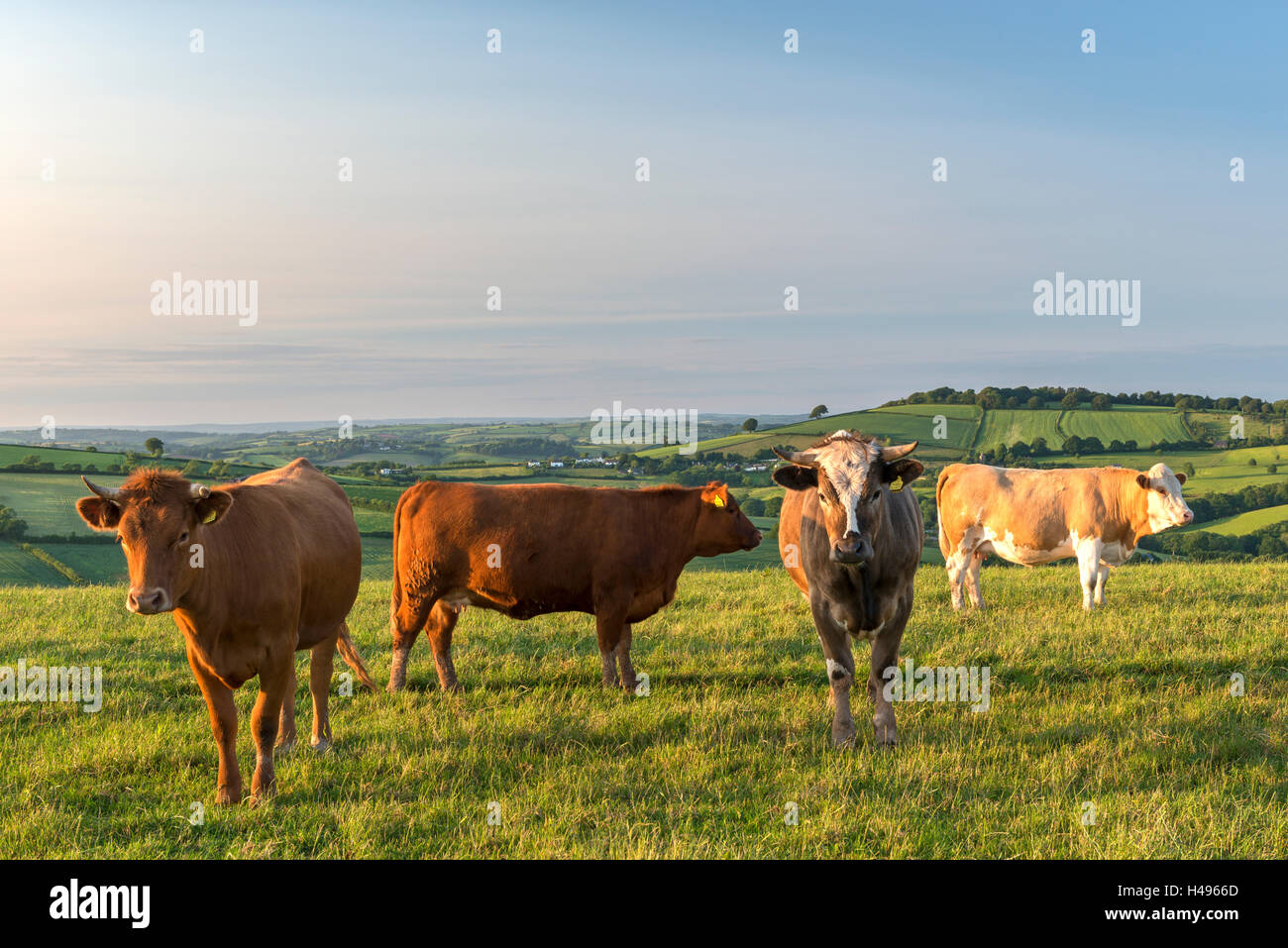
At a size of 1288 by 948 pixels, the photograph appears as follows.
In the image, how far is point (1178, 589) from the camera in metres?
14.9

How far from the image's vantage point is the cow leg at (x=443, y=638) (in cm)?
960

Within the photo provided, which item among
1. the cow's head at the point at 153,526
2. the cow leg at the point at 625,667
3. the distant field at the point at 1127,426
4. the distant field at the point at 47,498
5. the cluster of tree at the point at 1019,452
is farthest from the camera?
the distant field at the point at 1127,426

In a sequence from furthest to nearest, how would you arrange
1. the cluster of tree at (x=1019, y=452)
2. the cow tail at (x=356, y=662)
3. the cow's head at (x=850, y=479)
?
the cluster of tree at (x=1019, y=452) < the cow tail at (x=356, y=662) < the cow's head at (x=850, y=479)

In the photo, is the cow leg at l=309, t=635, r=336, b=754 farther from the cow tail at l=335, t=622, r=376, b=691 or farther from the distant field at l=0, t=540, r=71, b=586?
the distant field at l=0, t=540, r=71, b=586

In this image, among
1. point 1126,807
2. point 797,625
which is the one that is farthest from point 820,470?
point 797,625

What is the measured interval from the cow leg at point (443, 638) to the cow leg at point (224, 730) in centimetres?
314

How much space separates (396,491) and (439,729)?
35.4m

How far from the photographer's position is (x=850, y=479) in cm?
696

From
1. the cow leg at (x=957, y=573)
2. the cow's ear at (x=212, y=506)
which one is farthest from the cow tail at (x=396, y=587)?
the cow leg at (x=957, y=573)

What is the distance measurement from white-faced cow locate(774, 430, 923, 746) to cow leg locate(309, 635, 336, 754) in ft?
13.4

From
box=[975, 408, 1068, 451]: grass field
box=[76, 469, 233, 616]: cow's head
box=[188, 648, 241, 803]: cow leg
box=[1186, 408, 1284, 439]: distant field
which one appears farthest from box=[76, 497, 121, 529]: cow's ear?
box=[1186, 408, 1284, 439]: distant field

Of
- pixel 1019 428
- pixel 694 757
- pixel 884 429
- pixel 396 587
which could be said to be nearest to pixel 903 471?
pixel 694 757

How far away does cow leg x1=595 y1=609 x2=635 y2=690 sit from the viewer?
9586 mm

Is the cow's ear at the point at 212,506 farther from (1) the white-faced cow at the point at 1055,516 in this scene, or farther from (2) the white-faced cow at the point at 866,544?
(1) the white-faced cow at the point at 1055,516
